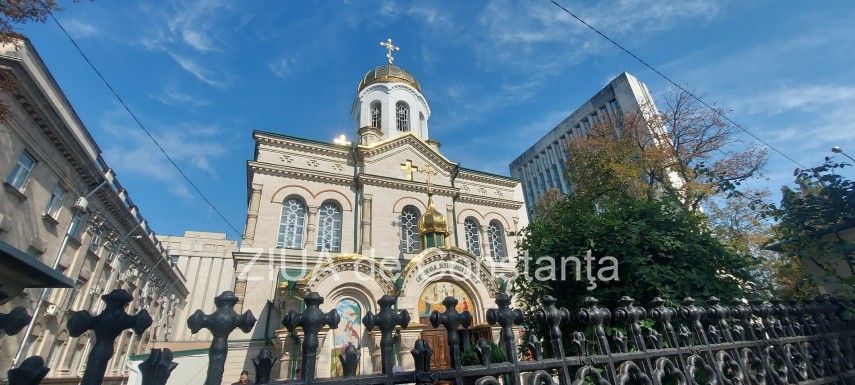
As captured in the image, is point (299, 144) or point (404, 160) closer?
point (299, 144)

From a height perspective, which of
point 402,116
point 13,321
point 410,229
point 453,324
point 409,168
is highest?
point 402,116

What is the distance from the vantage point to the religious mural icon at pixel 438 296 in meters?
13.7

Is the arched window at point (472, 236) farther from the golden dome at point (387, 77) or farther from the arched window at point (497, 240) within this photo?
the golden dome at point (387, 77)

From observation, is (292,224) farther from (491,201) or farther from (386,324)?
(386,324)

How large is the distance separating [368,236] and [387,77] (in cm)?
1229

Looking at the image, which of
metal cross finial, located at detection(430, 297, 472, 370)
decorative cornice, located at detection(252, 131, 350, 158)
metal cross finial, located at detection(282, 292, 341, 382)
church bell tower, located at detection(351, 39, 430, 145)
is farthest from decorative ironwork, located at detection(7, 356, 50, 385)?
church bell tower, located at detection(351, 39, 430, 145)

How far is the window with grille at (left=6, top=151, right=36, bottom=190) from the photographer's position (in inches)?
416

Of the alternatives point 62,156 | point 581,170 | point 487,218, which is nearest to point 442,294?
point 487,218

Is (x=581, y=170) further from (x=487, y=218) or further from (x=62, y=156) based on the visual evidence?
(x=62, y=156)

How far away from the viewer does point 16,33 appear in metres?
6.84

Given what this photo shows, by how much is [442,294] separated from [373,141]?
10.1 metres

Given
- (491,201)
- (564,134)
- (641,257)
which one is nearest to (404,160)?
(491,201)

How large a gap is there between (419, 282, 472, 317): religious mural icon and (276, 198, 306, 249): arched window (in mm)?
5694

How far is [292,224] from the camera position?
16.0 m
